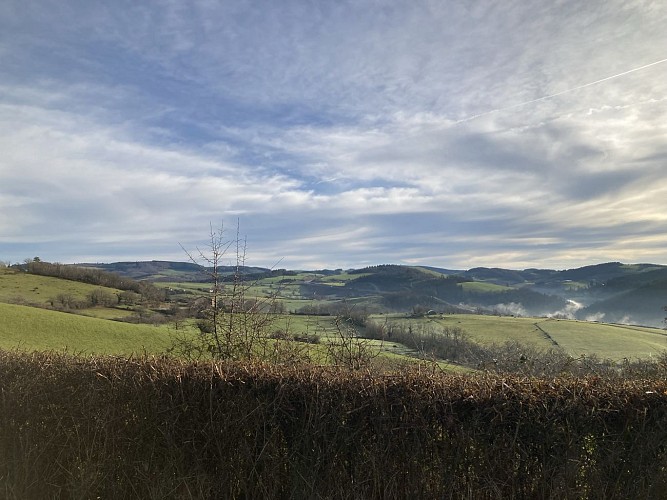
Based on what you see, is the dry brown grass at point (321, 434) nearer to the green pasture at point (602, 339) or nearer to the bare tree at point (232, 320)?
the bare tree at point (232, 320)

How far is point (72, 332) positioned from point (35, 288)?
37897 mm

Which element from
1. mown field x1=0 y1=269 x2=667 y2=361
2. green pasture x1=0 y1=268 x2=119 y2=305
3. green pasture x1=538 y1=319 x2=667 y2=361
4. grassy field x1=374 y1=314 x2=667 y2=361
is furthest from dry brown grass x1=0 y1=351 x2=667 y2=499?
green pasture x1=0 y1=268 x2=119 y2=305

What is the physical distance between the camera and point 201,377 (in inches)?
198

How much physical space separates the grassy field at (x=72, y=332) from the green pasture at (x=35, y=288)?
75.6 ft

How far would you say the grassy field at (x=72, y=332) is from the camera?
2916 centimetres

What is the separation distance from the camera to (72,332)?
105 feet

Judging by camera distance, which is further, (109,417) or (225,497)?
(109,417)

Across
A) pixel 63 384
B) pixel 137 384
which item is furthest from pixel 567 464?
pixel 63 384

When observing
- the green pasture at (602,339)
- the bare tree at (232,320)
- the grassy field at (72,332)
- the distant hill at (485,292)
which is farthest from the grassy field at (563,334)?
the bare tree at (232,320)

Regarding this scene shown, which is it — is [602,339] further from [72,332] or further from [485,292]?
[485,292]

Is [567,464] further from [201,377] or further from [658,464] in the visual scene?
[201,377]

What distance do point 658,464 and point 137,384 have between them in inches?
213

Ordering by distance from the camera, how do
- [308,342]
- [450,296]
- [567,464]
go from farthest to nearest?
1. [450,296]
2. [308,342]
3. [567,464]

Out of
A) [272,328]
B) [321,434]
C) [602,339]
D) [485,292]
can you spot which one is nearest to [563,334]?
[602,339]
